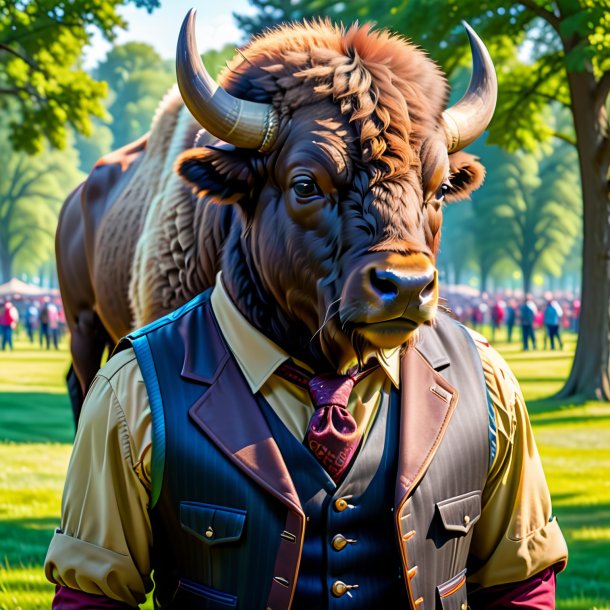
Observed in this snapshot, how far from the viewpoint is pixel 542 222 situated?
4994 cm

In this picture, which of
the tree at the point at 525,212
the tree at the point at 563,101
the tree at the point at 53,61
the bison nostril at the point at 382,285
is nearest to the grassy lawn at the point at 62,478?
the tree at the point at 563,101

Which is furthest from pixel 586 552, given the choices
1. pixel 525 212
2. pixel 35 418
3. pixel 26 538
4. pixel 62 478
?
pixel 525 212

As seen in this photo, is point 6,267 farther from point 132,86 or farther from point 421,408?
point 421,408

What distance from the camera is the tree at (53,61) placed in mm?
13148

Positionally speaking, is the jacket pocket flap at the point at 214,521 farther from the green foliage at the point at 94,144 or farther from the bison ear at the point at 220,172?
Result: the green foliage at the point at 94,144

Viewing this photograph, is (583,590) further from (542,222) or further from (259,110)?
(542,222)

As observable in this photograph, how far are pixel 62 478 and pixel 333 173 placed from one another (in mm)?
8624

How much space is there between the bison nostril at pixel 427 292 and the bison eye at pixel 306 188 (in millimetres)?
418

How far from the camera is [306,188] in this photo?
2449mm

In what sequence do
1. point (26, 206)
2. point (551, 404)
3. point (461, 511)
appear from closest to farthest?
1. point (461, 511)
2. point (551, 404)
3. point (26, 206)

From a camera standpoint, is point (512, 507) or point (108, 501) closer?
point (108, 501)

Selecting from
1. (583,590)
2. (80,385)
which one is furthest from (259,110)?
(80,385)

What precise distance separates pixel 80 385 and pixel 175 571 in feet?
18.2

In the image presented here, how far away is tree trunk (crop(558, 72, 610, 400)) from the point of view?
650 inches
